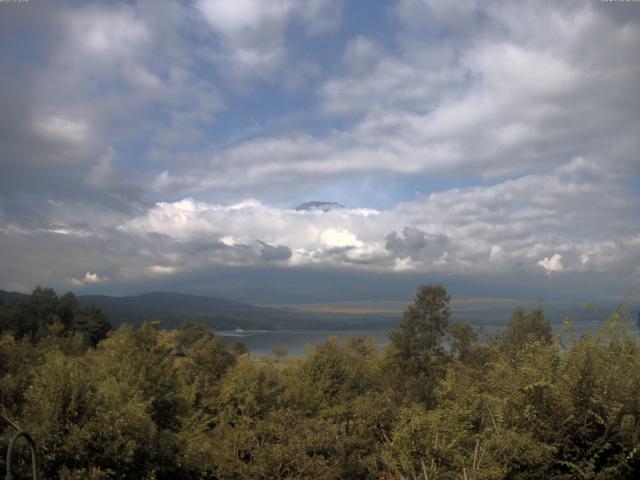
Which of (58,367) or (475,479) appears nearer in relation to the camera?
(475,479)

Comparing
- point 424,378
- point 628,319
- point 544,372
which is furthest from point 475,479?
point 424,378

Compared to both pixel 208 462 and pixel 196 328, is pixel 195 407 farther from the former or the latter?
pixel 196 328

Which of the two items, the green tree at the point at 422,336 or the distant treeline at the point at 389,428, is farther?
the green tree at the point at 422,336

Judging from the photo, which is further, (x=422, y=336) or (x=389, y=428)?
(x=422, y=336)

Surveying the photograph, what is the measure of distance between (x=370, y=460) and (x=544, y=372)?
7.40 metres

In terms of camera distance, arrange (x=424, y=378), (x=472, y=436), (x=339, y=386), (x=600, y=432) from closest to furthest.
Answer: (x=600, y=432) → (x=472, y=436) → (x=339, y=386) → (x=424, y=378)

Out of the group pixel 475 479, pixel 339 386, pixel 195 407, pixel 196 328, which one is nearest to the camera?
pixel 475 479

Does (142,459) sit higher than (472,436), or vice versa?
(472,436)

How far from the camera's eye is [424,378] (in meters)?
50.4

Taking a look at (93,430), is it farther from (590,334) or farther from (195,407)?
(195,407)

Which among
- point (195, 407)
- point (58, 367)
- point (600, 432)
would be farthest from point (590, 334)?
point (195, 407)

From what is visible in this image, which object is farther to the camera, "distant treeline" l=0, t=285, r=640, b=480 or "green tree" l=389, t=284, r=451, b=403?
"green tree" l=389, t=284, r=451, b=403

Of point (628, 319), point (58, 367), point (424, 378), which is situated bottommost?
point (424, 378)

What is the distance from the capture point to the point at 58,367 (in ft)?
62.3
